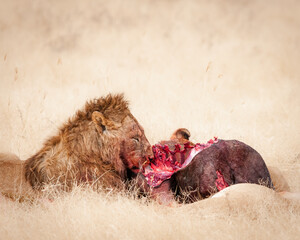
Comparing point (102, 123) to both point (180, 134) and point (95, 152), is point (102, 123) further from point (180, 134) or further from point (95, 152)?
point (180, 134)

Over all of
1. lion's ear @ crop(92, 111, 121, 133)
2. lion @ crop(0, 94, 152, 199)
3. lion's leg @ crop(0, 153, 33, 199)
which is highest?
lion's ear @ crop(92, 111, 121, 133)

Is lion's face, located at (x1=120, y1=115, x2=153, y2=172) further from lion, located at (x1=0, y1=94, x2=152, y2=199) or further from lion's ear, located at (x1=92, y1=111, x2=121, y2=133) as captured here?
lion's ear, located at (x1=92, y1=111, x2=121, y2=133)

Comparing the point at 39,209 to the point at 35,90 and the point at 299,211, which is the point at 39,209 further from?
the point at 35,90

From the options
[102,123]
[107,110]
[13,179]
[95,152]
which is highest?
[107,110]

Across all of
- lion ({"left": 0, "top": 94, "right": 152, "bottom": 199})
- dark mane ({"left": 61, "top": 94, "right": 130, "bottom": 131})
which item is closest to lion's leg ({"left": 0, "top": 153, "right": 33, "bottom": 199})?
lion ({"left": 0, "top": 94, "right": 152, "bottom": 199})

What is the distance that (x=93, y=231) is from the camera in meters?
3.65

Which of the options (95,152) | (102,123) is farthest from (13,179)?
(102,123)

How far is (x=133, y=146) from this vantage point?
452cm

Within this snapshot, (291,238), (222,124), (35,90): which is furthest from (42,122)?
(291,238)

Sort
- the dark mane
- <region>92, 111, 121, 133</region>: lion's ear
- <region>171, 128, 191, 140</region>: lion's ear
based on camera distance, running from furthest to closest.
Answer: <region>171, 128, 191, 140</region>: lion's ear
the dark mane
<region>92, 111, 121, 133</region>: lion's ear

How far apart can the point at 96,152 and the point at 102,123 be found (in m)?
0.29

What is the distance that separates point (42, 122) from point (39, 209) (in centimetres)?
374

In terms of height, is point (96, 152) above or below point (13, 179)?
above

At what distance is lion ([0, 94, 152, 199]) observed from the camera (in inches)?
176
